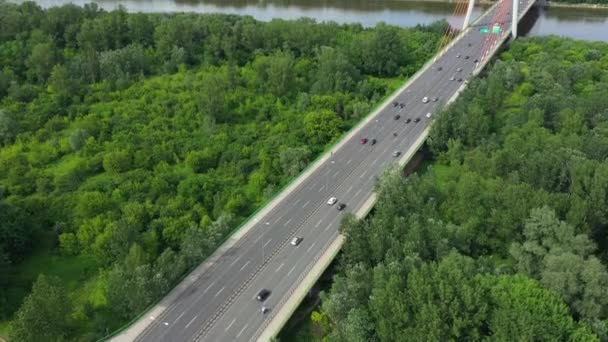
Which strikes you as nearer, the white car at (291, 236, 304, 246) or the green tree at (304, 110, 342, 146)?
the white car at (291, 236, 304, 246)

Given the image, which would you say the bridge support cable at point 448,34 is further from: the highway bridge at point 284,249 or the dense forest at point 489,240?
the dense forest at point 489,240

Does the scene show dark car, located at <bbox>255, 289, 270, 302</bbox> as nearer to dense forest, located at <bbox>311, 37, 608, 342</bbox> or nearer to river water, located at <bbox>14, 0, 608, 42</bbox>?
dense forest, located at <bbox>311, 37, 608, 342</bbox>

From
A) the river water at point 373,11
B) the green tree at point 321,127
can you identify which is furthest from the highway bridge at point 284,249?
the river water at point 373,11

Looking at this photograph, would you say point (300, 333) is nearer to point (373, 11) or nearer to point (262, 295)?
point (262, 295)

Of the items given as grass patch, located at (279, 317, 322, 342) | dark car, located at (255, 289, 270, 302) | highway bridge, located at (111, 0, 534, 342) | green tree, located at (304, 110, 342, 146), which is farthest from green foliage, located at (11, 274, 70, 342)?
green tree, located at (304, 110, 342, 146)

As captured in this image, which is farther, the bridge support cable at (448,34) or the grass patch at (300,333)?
the bridge support cable at (448,34)

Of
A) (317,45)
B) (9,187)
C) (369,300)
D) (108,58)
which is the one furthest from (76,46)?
(369,300)
